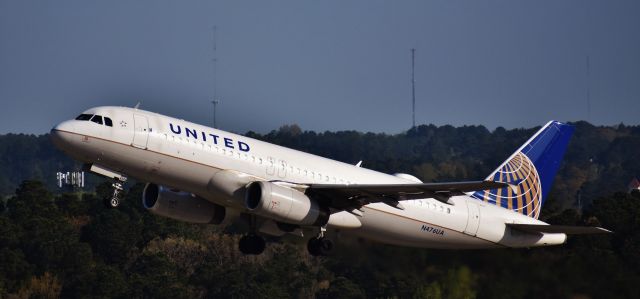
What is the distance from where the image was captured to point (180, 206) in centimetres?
4938

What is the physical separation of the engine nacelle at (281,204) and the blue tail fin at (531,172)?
967 centimetres

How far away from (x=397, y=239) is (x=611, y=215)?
34.2m

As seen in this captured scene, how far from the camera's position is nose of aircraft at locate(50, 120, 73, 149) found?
44000 mm

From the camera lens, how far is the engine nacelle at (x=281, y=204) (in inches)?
1794

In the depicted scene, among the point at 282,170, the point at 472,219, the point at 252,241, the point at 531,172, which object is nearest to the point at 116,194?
the point at 282,170

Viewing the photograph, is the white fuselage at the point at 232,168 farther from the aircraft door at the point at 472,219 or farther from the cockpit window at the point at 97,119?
the cockpit window at the point at 97,119

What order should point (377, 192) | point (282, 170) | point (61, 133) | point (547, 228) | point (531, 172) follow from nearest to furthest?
point (61, 133) < point (377, 192) < point (282, 170) < point (547, 228) < point (531, 172)

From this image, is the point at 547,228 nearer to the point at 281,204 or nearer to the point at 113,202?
the point at 281,204

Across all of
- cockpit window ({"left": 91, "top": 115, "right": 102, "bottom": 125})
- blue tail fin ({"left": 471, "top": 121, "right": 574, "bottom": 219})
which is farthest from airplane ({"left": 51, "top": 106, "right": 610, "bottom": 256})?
blue tail fin ({"left": 471, "top": 121, "right": 574, "bottom": 219})

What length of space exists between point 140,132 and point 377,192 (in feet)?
29.2

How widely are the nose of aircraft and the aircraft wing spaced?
29.4 ft

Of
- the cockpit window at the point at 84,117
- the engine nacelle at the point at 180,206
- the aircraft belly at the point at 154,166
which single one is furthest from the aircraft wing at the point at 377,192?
the cockpit window at the point at 84,117

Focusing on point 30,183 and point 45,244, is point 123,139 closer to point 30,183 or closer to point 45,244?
point 45,244

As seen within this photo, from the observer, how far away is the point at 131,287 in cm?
9569
